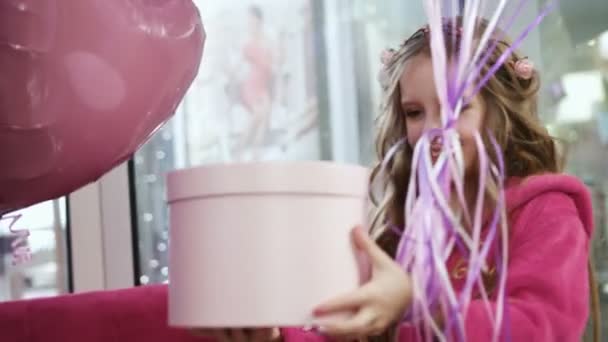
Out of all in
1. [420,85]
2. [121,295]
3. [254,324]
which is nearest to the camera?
[254,324]

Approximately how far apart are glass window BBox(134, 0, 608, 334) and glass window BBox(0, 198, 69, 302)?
0.12 m

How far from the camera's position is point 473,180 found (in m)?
0.73

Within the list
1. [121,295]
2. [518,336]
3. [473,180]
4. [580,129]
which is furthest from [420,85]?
[580,129]

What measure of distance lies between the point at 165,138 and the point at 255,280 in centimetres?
80

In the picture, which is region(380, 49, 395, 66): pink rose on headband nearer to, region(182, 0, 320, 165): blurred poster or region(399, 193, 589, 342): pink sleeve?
region(399, 193, 589, 342): pink sleeve

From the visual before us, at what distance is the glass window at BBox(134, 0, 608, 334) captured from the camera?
1236 mm

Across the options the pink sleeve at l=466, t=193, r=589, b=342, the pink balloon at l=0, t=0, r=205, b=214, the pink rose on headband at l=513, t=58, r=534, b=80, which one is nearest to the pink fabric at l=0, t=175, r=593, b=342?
the pink sleeve at l=466, t=193, r=589, b=342

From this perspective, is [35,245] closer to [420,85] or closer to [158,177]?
[158,177]

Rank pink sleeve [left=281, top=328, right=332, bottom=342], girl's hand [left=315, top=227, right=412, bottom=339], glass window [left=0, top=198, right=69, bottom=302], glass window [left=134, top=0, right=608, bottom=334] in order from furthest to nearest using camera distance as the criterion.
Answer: glass window [left=134, top=0, right=608, bottom=334] < glass window [left=0, top=198, right=69, bottom=302] < pink sleeve [left=281, top=328, right=332, bottom=342] < girl's hand [left=315, top=227, right=412, bottom=339]

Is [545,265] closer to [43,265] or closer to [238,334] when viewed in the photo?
[238,334]

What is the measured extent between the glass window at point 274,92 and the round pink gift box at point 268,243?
701 millimetres

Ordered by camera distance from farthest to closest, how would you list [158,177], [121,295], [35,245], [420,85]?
[158,177], [35,245], [121,295], [420,85]

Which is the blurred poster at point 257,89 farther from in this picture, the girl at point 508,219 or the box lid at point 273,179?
the box lid at point 273,179

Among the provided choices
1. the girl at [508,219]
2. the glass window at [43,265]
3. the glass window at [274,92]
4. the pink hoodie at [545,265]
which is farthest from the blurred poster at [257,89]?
the pink hoodie at [545,265]
